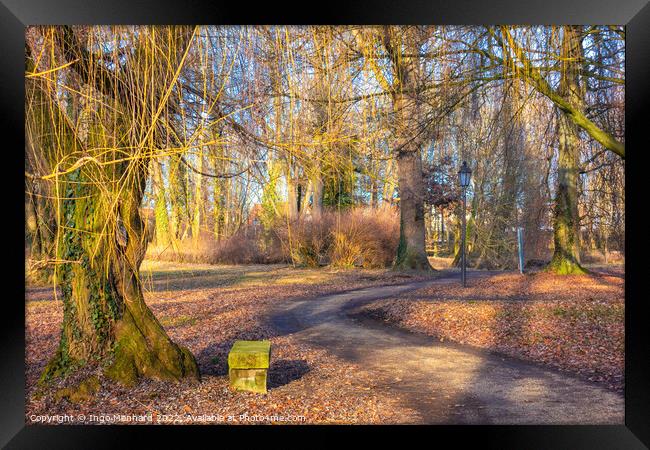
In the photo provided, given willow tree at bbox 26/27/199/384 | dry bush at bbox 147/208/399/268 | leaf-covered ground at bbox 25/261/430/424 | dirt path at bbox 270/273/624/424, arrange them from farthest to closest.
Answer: dry bush at bbox 147/208/399/268 → dirt path at bbox 270/273/624/424 → leaf-covered ground at bbox 25/261/430/424 → willow tree at bbox 26/27/199/384

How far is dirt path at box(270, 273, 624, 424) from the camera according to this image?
11.4 feet

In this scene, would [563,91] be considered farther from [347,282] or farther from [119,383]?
[347,282]

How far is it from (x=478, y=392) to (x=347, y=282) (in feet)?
25.6

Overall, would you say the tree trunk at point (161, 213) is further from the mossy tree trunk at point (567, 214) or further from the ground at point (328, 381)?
the mossy tree trunk at point (567, 214)

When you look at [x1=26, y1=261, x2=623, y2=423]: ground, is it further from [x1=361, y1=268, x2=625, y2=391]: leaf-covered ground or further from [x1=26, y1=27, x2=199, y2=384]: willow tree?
[x1=361, y1=268, x2=625, y2=391]: leaf-covered ground

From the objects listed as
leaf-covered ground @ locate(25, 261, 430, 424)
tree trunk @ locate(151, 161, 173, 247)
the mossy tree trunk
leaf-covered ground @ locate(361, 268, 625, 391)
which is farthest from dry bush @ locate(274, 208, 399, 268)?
tree trunk @ locate(151, 161, 173, 247)

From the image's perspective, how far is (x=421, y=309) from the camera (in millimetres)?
7188

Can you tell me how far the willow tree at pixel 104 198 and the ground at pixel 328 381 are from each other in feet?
0.60

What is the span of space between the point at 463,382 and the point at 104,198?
3.18 m

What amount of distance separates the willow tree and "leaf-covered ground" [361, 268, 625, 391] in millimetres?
3466

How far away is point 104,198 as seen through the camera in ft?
8.34

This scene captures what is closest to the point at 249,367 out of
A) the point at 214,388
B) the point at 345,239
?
the point at 214,388
